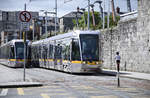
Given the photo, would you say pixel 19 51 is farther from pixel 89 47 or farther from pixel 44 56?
pixel 89 47

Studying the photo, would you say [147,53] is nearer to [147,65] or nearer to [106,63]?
[147,65]

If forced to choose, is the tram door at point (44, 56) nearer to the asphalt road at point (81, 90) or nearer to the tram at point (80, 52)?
the tram at point (80, 52)

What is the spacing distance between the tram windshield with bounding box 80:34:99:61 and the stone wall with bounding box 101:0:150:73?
4499 millimetres

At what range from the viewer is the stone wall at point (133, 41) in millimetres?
24812

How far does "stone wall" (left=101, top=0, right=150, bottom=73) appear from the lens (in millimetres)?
24812

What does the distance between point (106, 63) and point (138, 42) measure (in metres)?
7.12

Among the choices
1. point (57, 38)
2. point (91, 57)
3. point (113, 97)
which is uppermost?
point (57, 38)

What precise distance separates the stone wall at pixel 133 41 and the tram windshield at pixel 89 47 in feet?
14.8

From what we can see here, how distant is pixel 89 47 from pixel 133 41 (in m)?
5.76

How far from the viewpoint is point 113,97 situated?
1070 centimetres

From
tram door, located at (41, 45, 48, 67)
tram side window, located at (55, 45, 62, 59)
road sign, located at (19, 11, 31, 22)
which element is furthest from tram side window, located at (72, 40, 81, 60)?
tram door, located at (41, 45, 48, 67)

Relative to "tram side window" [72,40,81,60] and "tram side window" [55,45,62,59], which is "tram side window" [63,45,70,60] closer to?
"tram side window" [72,40,81,60]

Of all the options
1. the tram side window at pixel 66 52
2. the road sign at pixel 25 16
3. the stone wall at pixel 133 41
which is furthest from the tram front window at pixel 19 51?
the road sign at pixel 25 16

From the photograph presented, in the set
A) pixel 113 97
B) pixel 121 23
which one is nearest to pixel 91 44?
pixel 121 23
